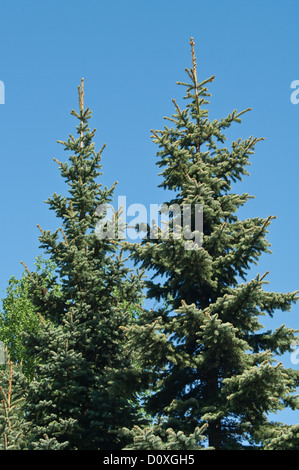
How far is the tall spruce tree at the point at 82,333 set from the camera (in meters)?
12.1

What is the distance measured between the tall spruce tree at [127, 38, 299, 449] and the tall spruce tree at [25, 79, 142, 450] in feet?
3.57

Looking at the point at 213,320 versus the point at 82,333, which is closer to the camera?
the point at 213,320

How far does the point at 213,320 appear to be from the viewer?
986cm

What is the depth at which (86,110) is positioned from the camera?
16.6 metres

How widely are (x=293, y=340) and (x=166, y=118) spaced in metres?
6.47

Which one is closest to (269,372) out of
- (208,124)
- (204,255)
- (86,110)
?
(204,255)

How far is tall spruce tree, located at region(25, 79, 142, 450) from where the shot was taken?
12.1 metres

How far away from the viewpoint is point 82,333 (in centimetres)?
1316

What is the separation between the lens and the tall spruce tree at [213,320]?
1030cm

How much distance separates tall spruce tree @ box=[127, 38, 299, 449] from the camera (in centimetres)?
1030

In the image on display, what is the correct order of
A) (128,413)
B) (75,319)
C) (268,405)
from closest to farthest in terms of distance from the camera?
(268,405), (128,413), (75,319)

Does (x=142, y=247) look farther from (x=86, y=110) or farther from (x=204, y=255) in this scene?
(x=86, y=110)

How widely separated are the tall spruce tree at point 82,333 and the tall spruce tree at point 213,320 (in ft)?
3.57

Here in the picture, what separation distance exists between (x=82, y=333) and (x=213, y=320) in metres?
4.46
